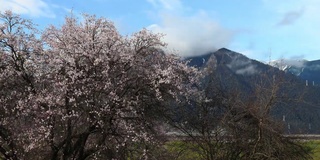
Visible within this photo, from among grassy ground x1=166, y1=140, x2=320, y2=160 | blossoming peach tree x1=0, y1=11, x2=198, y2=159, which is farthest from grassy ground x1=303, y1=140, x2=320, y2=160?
blossoming peach tree x1=0, y1=11, x2=198, y2=159

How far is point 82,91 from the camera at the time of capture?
15.7 meters

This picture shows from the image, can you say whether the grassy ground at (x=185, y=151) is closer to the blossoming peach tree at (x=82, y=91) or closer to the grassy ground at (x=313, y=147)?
the grassy ground at (x=313, y=147)

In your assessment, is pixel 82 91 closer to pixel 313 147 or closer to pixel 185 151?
pixel 185 151

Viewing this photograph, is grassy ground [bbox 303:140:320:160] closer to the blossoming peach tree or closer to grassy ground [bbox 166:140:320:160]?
grassy ground [bbox 166:140:320:160]

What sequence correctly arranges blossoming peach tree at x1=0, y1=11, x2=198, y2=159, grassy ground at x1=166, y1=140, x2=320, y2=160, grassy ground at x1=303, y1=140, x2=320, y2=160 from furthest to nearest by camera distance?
grassy ground at x1=303, y1=140, x2=320, y2=160 → grassy ground at x1=166, y1=140, x2=320, y2=160 → blossoming peach tree at x1=0, y1=11, x2=198, y2=159

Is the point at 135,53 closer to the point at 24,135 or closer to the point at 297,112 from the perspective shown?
the point at 24,135

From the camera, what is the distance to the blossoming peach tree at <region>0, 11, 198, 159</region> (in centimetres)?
1560

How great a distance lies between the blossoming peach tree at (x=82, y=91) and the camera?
614 inches

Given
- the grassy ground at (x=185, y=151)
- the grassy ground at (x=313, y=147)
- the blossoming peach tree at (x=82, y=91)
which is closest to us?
the blossoming peach tree at (x=82, y=91)

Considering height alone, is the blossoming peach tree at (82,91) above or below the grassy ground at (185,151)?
above

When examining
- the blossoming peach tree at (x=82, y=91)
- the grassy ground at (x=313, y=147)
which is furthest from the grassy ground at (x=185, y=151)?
the blossoming peach tree at (x=82, y=91)

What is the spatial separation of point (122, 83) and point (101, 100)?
1089 mm

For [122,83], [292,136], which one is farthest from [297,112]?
[122,83]

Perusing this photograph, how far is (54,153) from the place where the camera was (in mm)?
16422
